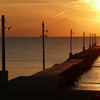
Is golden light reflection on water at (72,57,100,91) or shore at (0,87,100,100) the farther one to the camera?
golden light reflection on water at (72,57,100,91)

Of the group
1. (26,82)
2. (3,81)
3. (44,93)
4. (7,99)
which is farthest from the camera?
(26,82)

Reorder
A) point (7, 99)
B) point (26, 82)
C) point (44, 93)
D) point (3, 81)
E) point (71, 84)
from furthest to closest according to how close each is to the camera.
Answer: point (71, 84)
point (26, 82)
point (3, 81)
point (44, 93)
point (7, 99)

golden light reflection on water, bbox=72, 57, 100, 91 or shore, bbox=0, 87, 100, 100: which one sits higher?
shore, bbox=0, 87, 100, 100

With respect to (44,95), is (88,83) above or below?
below

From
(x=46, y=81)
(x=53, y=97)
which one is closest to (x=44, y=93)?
(x=53, y=97)

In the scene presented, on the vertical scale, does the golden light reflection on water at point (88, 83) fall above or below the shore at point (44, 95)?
below

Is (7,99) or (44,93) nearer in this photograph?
(7,99)

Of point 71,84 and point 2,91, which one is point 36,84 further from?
point 71,84

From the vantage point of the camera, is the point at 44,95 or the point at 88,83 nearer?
the point at 44,95

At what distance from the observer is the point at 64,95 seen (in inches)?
732

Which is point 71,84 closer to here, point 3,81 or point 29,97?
point 3,81

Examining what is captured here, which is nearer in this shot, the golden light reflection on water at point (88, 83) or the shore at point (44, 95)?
the shore at point (44, 95)

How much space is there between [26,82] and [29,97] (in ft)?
18.7

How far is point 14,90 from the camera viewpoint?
20031 millimetres
